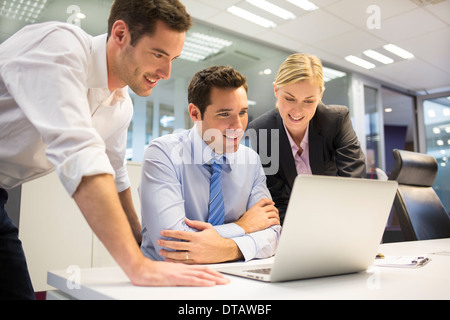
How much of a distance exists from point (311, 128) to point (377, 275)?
1.04 m

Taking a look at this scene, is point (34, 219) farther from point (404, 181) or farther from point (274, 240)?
point (404, 181)

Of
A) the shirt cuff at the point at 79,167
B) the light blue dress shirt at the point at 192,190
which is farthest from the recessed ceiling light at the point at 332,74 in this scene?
the shirt cuff at the point at 79,167

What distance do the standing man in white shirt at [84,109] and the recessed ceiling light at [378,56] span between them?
4.85 meters

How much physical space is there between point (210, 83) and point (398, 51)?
15.3ft

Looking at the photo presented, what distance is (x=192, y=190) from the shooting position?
129 centimetres

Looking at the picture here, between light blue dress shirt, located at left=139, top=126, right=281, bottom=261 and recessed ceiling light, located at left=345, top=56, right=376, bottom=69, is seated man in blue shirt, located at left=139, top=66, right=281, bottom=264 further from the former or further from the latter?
recessed ceiling light, located at left=345, top=56, right=376, bottom=69

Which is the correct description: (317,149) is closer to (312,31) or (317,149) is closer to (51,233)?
(51,233)

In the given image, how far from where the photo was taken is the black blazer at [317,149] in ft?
5.72

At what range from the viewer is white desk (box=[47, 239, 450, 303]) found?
2.05 ft

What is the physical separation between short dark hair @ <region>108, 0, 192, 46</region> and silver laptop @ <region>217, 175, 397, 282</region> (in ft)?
2.05

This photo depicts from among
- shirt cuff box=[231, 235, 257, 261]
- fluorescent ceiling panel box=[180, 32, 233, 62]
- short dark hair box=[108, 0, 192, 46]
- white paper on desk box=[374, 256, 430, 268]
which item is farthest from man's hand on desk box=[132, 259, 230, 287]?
fluorescent ceiling panel box=[180, 32, 233, 62]

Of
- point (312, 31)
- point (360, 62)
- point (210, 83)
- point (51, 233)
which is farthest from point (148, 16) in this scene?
point (360, 62)

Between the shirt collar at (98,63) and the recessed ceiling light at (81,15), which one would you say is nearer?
the shirt collar at (98,63)

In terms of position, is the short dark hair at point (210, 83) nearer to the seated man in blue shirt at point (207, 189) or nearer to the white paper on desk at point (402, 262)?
the seated man in blue shirt at point (207, 189)
